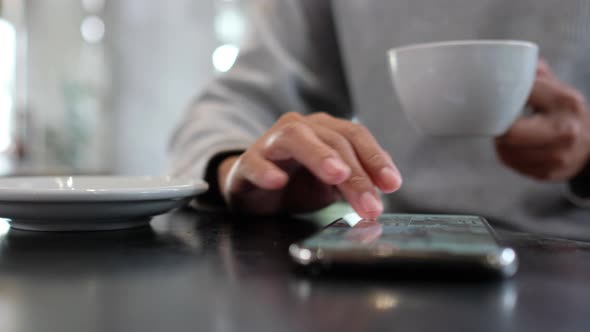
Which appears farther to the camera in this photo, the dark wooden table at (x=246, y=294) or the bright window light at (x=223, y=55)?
the bright window light at (x=223, y=55)

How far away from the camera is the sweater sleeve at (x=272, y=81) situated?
82 cm

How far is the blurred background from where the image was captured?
292 cm

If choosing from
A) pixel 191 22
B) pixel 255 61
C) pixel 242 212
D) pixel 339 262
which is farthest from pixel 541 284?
pixel 191 22

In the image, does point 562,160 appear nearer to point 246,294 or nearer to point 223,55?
point 246,294

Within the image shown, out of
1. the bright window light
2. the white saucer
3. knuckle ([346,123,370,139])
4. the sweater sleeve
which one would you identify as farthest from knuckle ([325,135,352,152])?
the bright window light

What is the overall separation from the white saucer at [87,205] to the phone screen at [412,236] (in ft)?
0.51

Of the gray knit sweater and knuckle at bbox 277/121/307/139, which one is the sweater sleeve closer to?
the gray knit sweater

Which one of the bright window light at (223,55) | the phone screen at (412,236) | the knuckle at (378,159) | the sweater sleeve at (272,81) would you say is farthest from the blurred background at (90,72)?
the phone screen at (412,236)

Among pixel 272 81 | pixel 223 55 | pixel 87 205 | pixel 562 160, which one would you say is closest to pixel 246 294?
pixel 87 205

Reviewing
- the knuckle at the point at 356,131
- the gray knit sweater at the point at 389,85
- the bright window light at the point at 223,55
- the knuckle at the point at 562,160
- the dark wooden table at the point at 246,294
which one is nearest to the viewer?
the dark wooden table at the point at 246,294

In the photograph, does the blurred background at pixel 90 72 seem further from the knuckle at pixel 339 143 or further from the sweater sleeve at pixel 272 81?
the knuckle at pixel 339 143

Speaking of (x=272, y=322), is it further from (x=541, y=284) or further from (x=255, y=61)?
(x=255, y=61)

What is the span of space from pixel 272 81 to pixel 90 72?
2.35 metres

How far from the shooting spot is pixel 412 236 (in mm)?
315
